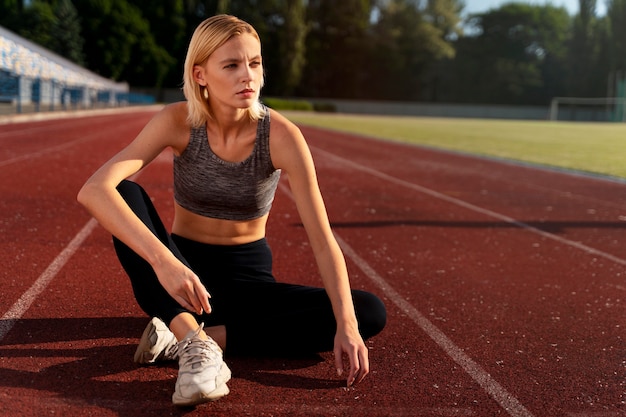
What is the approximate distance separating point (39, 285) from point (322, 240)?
2388 mm

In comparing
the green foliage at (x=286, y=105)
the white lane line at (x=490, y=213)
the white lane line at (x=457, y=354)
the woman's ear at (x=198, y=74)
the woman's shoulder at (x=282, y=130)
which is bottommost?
the white lane line at (x=457, y=354)

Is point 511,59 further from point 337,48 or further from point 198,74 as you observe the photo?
point 198,74

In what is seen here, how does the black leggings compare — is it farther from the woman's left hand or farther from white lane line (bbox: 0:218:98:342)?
white lane line (bbox: 0:218:98:342)

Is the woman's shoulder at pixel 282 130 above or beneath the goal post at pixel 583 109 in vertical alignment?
beneath

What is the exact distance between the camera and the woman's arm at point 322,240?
2961 millimetres

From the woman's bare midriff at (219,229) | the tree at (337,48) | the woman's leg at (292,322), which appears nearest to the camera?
the woman's leg at (292,322)

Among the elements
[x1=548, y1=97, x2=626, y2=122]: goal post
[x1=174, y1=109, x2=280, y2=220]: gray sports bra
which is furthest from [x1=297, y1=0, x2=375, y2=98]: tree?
[x1=174, y1=109, x2=280, y2=220]: gray sports bra

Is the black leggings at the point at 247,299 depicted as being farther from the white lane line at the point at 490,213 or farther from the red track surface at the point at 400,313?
A: the white lane line at the point at 490,213

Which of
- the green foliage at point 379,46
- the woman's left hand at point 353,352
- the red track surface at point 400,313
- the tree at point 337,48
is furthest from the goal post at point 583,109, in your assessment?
the woman's left hand at point 353,352

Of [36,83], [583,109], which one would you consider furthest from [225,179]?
[583,109]

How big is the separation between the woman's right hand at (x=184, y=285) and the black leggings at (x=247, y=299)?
0.37 meters

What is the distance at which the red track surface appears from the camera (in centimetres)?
303

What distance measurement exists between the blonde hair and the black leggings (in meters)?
0.43

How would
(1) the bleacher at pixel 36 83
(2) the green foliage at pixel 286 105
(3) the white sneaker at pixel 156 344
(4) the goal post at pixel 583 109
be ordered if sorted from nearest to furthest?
(3) the white sneaker at pixel 156 344
(1) the bleacher at pixel 36 83
(2) the green foliage at pixel 286 105
(4) the goal post at pixel 583 109
